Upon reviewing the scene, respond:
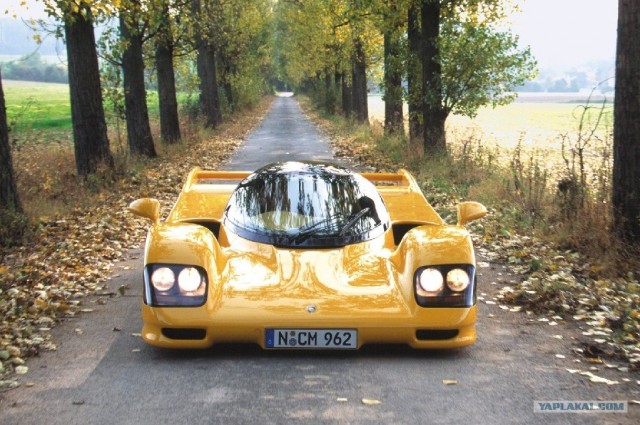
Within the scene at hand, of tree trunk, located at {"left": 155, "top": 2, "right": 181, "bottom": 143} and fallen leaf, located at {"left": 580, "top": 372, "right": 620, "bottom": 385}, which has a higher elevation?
tree trunk, located at {"left": 155, "top": 2, "right": 181, "bottom": 143}

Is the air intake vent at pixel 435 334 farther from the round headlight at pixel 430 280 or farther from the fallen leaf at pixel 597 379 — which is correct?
the fallen leaf at pixel 597 379

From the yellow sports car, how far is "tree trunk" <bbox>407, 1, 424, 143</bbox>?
12.0 m

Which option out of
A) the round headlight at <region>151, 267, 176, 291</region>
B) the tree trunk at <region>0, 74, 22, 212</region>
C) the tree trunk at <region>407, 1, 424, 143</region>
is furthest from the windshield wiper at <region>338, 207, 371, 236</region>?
the tree trunk at <region>407, 1, 424, 143</region>

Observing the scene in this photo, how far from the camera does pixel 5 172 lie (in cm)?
905

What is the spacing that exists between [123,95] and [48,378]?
13.7m

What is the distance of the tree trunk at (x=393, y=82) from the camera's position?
18719mm

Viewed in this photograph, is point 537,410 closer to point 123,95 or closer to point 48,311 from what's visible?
A: point 48,311

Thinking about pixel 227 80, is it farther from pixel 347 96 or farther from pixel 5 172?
pixel 5 172

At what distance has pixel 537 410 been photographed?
4016mm

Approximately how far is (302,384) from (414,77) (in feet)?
48.0

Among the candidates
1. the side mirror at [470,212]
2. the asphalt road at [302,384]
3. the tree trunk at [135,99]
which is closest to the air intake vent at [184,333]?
the asphalt road at [302,384]

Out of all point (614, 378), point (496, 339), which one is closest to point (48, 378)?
point (496, 339)

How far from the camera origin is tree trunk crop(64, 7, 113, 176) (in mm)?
12969

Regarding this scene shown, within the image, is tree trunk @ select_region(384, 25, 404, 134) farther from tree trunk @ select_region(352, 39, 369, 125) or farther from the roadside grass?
tree trunk @ select_region(352, 39, 369, 125)
